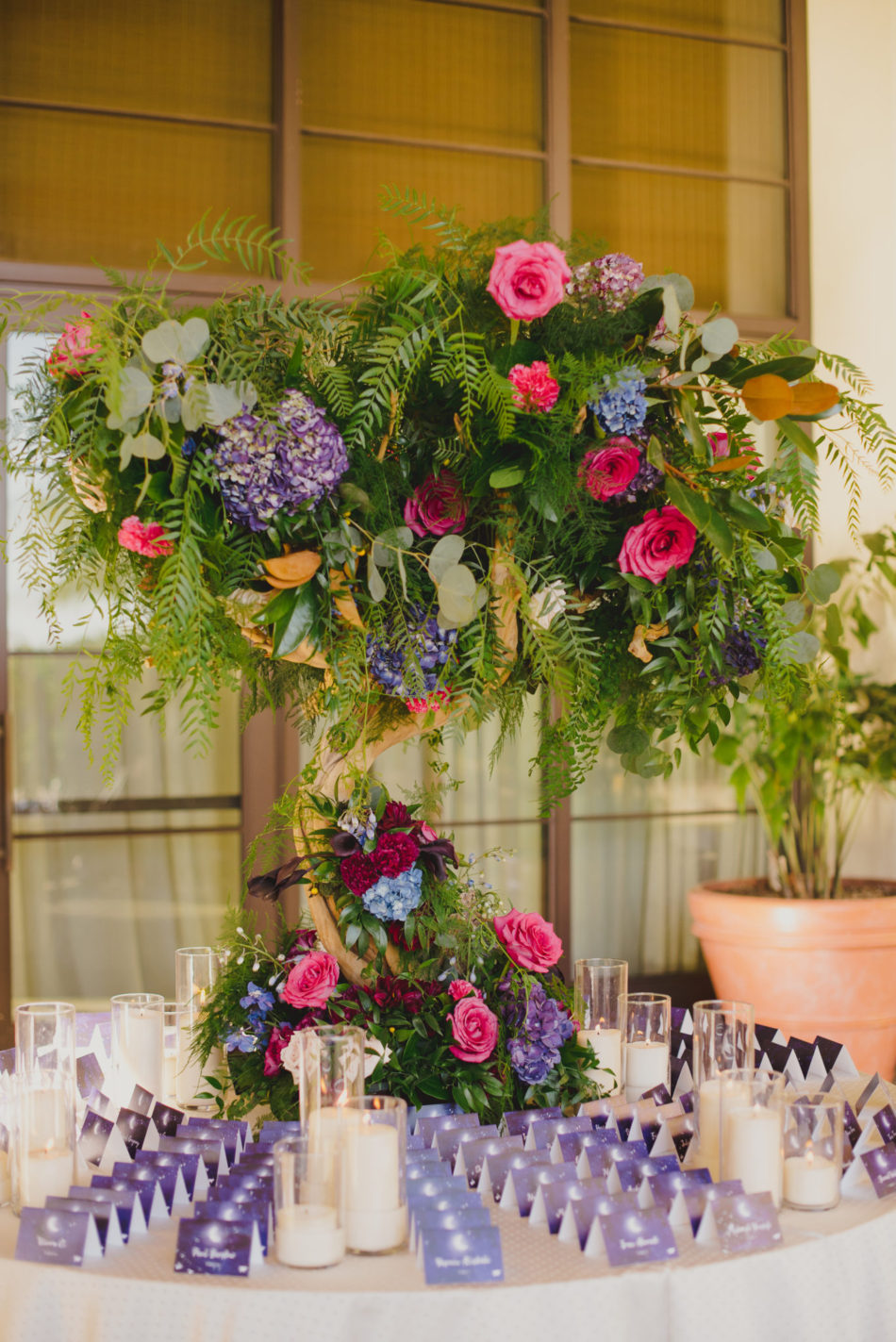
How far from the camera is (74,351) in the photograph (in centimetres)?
126

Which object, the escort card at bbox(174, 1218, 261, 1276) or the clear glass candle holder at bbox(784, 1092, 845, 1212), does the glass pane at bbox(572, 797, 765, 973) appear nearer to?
the clear glass candle holder at bbox(784, 1092, 845, 1212)

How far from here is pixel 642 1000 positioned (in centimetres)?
163

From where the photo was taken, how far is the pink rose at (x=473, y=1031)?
1421mm

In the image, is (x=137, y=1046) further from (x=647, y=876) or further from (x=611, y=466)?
(x=647, y=876)

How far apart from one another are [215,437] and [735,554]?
1.82ft

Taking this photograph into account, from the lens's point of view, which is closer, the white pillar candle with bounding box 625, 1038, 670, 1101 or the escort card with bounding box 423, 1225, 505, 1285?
the escort card with bounding box 423, 1225, 505, 1285

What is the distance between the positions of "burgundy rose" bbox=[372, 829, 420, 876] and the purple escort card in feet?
1.46

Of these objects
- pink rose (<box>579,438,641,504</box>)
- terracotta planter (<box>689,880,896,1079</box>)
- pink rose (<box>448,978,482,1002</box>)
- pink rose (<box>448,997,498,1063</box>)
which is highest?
pink rose (<box>579,438,641,504</box>)

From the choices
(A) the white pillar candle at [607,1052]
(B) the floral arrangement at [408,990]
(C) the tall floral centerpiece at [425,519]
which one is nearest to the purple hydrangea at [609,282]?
(C) the tall floral centerpiece at [425,519]

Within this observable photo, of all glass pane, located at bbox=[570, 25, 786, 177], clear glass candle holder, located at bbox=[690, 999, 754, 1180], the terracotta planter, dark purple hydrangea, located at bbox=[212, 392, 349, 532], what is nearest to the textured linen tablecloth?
clear glass candle holder, located at bbox=[690, 999, 754, 1180]

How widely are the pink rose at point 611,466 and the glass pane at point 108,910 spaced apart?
2447 millimetres

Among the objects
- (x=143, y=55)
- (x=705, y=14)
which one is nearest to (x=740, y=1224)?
(x=143, y=55)

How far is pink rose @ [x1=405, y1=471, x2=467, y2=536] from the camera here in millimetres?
1377

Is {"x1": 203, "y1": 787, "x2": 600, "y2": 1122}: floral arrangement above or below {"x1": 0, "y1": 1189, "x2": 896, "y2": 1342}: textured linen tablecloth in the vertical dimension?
above
